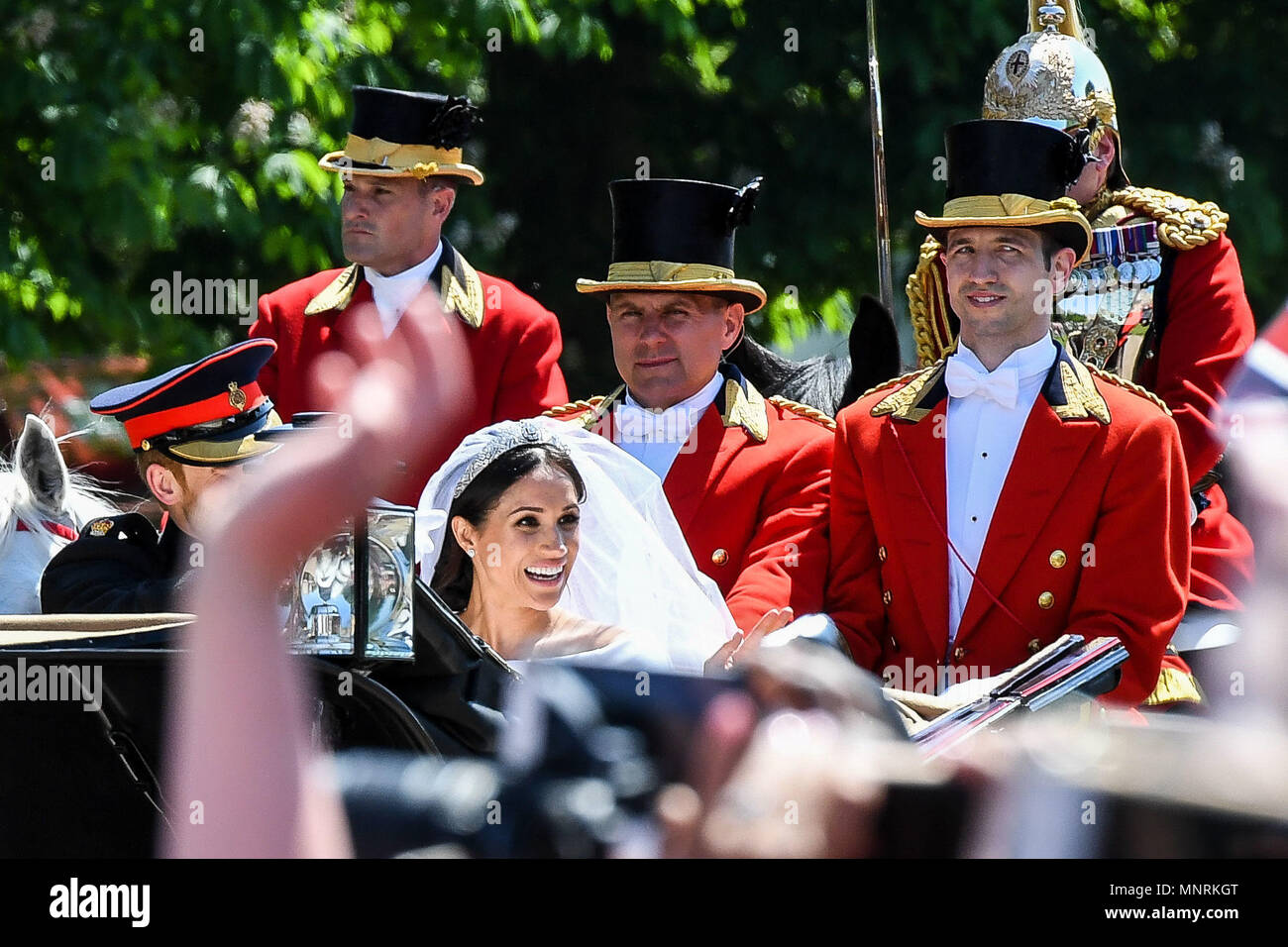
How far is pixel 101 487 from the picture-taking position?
443 cm

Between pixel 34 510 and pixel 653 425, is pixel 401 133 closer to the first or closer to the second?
pixel 653 425

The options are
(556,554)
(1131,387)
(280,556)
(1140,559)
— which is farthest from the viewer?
(1131,387)

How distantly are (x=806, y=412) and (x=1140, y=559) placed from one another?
955mm

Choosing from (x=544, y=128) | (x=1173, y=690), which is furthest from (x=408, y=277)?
(x=544, y=128)

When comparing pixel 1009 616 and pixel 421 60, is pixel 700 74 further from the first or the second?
pixel 1009 616

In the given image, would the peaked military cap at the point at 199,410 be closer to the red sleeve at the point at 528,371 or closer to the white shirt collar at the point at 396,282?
the white shirt collar at the point at 396,282

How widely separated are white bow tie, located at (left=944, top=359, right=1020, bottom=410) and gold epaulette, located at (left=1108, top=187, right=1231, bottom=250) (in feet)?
2.28

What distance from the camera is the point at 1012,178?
3467 mm

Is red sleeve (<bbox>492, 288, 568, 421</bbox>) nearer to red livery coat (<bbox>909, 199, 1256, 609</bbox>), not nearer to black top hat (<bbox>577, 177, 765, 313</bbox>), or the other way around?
black top hat (<bbox>577, 177, 765, 313</bbox>)

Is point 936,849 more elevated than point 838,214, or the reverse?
point 838,214

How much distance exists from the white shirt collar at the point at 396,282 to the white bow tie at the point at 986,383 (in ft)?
3.92

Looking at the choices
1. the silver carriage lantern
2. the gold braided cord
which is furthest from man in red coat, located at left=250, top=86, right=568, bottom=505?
the silver carriage lantern

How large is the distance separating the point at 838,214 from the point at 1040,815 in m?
5.74
